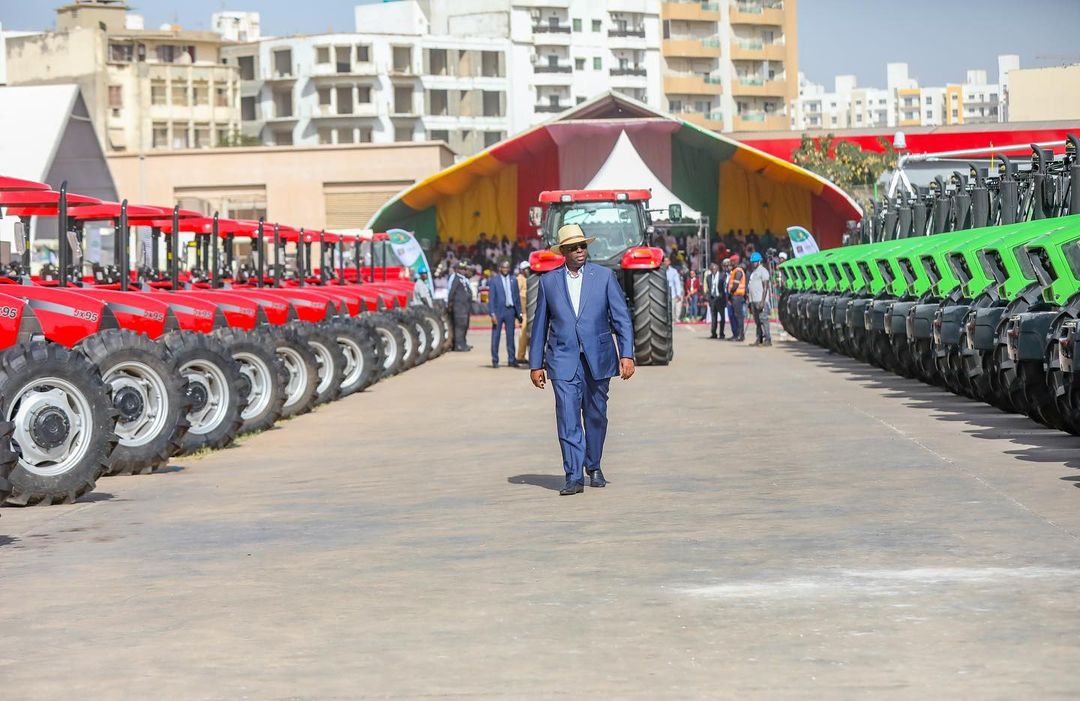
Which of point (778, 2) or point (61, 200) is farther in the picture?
point (778, 2)

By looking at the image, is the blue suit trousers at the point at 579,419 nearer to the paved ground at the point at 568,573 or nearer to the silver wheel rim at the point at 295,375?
the paved ground at the point at 568,573

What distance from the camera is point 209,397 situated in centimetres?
1580

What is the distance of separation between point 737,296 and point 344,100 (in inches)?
3604

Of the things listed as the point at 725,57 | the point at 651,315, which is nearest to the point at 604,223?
the point at 651,315

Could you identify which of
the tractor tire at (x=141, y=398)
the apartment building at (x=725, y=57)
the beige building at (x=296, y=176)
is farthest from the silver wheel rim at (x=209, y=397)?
the apartment building at (x=725, y=57)

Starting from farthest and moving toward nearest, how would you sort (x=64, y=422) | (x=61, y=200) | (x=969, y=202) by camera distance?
1. (x=969, y=202)
2. (x=61, y=200)
3. (x=64, y=422)

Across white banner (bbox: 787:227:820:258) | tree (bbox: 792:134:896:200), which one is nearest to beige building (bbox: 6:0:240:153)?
tree (bbox: 792:134:896:200)

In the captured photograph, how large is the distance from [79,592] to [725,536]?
127 inches

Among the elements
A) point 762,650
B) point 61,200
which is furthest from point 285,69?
point 762,650

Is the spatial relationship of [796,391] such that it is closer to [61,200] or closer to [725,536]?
[61,200]

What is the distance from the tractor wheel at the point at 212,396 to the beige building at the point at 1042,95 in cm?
6443

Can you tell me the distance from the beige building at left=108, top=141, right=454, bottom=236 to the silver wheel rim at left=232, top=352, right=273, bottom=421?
62.1 meters

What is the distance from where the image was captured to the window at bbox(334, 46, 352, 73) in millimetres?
127250

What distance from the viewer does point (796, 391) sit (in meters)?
22.0
